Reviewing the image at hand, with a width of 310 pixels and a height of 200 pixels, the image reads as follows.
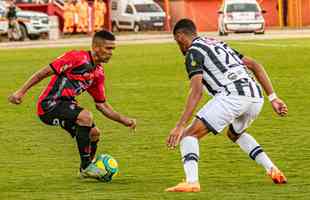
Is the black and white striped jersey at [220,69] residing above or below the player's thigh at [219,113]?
above

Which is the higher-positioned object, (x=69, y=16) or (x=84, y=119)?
(x=84, y=119)

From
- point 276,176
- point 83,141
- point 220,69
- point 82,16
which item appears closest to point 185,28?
point 220,69

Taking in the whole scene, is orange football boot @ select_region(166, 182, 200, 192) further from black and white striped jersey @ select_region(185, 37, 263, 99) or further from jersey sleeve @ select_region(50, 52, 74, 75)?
jersey sleeve @ select_region(50, 52, 74, 75)

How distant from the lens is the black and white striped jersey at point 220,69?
1059cm

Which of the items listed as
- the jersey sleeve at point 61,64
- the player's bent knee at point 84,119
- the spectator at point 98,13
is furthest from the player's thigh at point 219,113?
the spectator at point 98,13

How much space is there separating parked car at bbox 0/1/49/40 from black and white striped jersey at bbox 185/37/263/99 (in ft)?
144

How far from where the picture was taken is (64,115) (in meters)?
11.6

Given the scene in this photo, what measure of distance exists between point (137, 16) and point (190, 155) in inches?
2118

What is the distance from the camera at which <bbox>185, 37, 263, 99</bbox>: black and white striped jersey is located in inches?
417

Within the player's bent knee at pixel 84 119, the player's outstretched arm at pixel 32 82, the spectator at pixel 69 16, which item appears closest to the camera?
the player's outstretched arm at pixel 32 82

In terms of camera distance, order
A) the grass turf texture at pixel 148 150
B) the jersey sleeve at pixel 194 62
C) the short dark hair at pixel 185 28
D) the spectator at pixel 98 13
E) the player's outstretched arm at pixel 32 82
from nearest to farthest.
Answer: the jersey sleeve at pixel 194 62 → the short dark hair at pixel 185 28 → the grass turf texture at pixel 148 150 → the player's outstretched arm at pixel 32 82 → the spectator at pixel 98 13

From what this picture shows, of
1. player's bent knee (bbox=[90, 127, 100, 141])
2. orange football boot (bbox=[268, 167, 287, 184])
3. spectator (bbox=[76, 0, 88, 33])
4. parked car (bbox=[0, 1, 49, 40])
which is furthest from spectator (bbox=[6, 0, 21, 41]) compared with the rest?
orange football boot (bbox=[268, 167, 287, 184])

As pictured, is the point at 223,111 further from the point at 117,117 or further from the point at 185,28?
the point at 117,117

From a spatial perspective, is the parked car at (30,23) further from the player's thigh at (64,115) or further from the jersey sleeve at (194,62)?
the jersey sleeve at (194,62)
